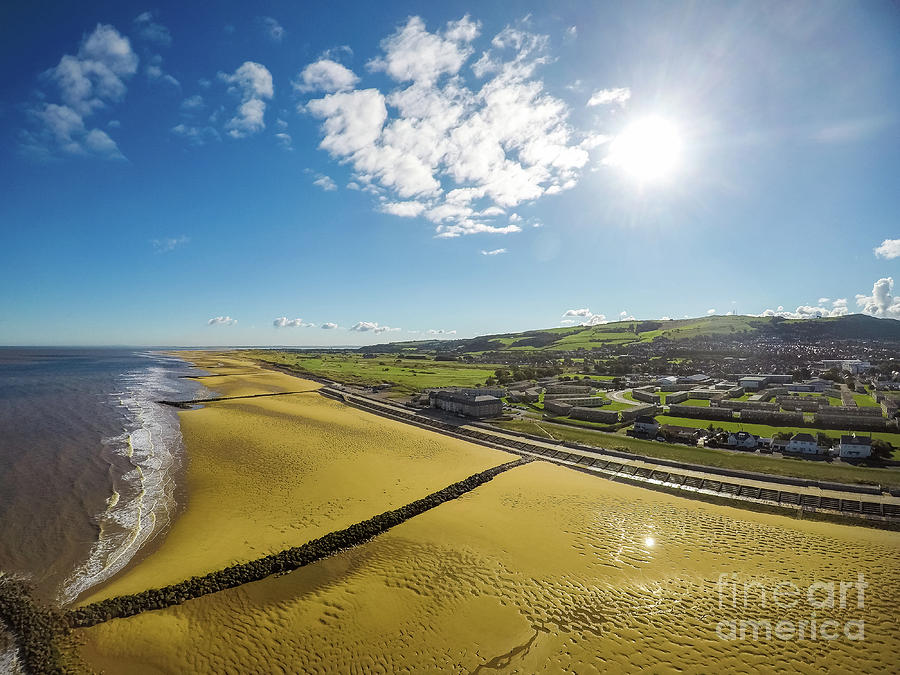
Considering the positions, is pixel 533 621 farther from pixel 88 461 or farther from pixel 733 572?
pixel 88 461

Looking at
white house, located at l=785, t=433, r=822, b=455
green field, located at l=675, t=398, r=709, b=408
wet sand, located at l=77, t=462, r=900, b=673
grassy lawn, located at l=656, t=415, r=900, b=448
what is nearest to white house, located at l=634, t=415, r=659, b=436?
grassy lawn, located at l=656, t=415, r=900, b=448

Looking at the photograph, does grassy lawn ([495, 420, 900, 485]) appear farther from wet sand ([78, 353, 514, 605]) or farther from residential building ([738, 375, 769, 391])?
residential building ([738, 375, 769, 391])

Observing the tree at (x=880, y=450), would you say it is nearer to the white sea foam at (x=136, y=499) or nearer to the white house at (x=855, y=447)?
the white house at (x=855, y=447)

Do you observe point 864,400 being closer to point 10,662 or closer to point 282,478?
point 282,478

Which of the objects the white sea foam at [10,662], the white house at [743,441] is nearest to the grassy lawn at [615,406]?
the white house at [743,441]

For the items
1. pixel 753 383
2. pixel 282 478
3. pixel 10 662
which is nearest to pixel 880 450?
pixel 753 383

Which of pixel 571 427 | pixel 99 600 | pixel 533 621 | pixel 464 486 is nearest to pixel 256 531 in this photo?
pixel 99 600
